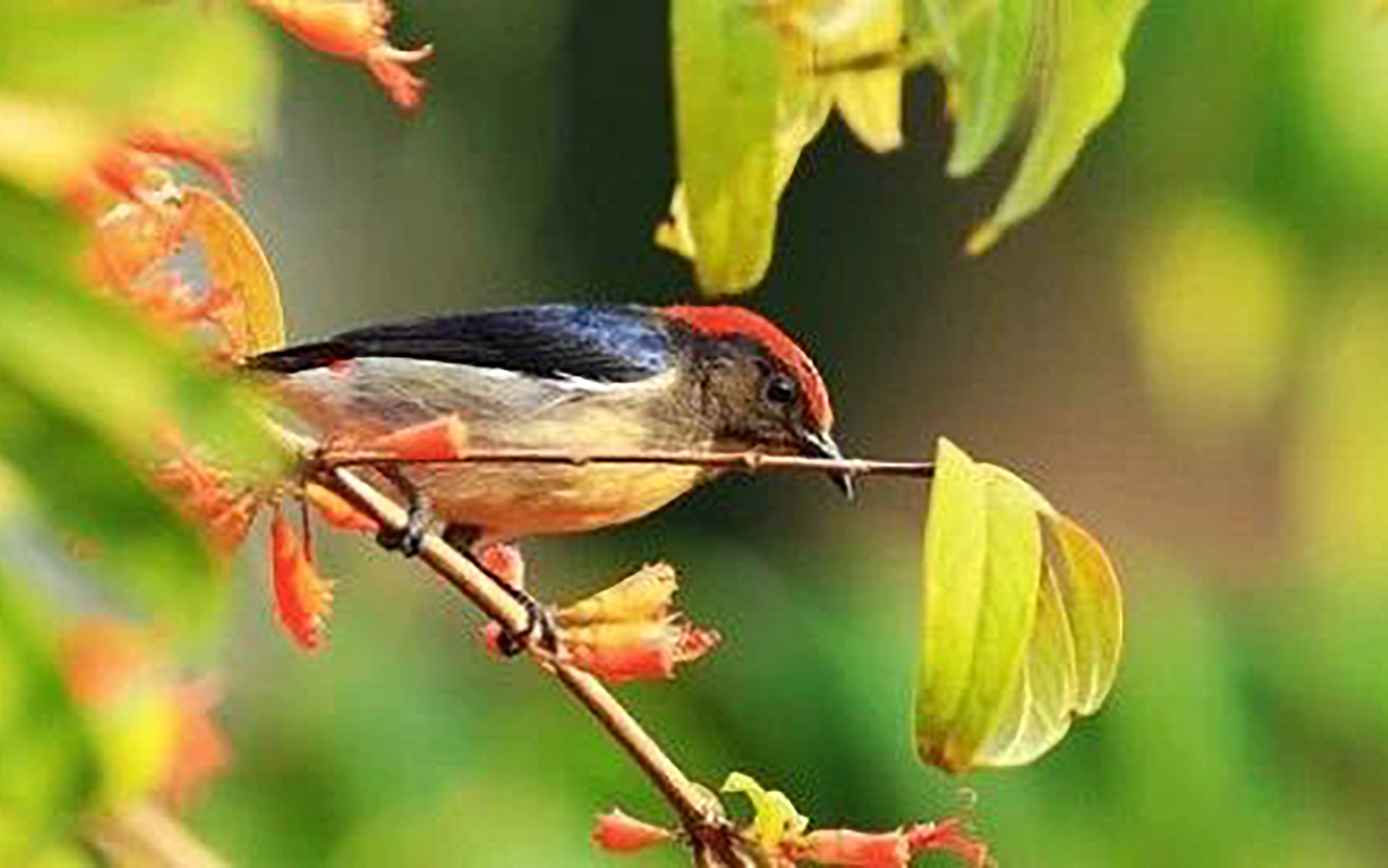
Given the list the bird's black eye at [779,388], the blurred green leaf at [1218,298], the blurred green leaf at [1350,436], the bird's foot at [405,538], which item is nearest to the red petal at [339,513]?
the bird's foot at [405,538]

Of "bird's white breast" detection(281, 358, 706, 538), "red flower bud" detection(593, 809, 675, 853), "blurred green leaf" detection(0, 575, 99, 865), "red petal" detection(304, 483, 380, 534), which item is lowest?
"bird's white breast" detection(281, 358, 706, 538)

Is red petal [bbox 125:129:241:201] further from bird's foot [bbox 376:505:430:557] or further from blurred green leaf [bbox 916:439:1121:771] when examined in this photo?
blurred green leaf [bbox 916:439:1121:771]

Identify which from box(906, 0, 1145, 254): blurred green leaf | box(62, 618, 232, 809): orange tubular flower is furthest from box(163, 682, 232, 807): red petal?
box(906, 0, 1145, 254): blurred green leaf

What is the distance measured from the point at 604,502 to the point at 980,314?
7.56 m

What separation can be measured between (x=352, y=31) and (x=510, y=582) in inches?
16.0

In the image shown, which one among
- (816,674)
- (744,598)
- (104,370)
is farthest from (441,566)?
(744,598)

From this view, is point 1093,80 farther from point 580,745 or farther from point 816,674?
point 816,674

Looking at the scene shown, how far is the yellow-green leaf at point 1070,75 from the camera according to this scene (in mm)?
1450

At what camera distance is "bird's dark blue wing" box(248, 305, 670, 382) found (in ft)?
8.90

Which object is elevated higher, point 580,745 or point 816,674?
point 580,745

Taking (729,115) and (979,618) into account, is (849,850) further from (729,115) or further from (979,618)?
(729,115)

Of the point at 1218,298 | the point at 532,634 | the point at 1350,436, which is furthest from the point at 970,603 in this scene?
the point at 1218,298

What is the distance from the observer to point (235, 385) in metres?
0.93

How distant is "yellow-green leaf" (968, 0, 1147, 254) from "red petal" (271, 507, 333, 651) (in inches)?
14.8
